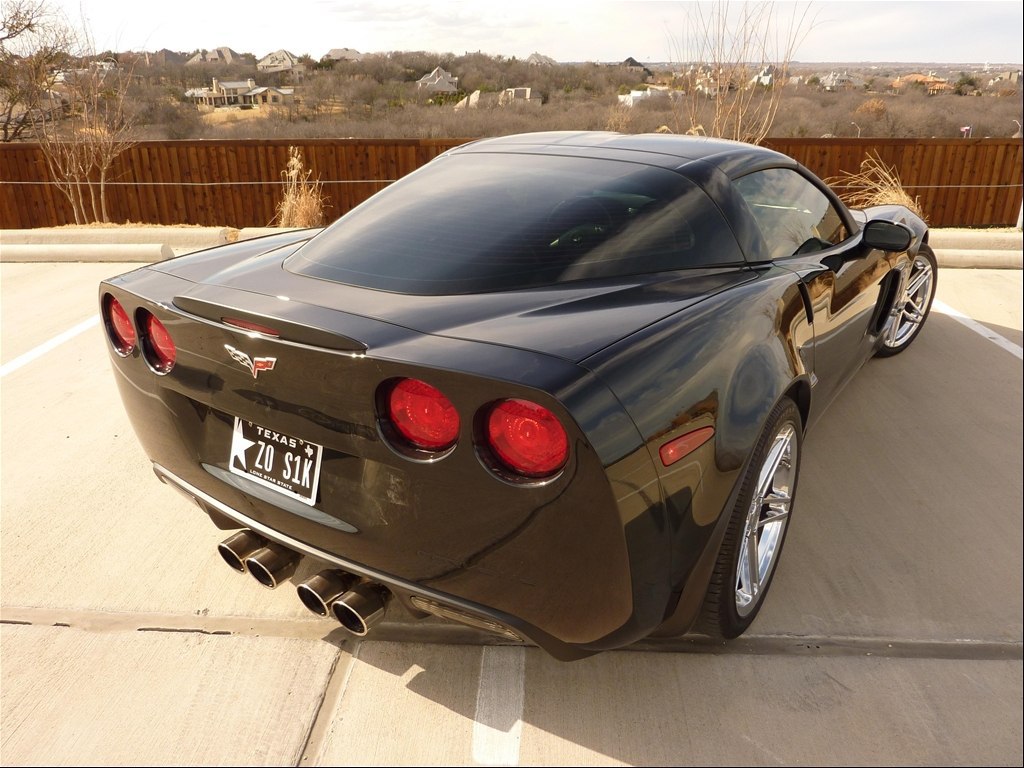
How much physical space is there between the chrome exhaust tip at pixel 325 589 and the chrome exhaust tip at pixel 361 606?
0.07ft

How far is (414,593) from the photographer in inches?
76.1

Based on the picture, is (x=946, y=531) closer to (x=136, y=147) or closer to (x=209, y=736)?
(x=209, y=736)

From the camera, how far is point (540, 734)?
82.5 inches

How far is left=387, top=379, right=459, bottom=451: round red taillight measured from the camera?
175 centimetres

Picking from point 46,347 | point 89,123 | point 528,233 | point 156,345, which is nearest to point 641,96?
point 89,123

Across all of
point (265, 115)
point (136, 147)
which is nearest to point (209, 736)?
point (136, 147)

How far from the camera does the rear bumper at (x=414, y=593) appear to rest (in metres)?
1.86

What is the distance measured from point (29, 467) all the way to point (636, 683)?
289cm

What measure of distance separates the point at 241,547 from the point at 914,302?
4263 mm

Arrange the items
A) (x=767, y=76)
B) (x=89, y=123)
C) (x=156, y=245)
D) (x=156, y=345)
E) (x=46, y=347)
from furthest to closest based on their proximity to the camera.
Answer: (x=89, y=123) < (x=767, y=76) < (x=156, y=245) < (x=46, y=347) < (x=156, y=345)

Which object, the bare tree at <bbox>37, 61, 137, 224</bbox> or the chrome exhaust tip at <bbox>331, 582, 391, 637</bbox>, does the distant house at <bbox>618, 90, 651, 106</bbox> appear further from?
the chrome exhaust tip at <bbox>331, 582, 391, 637</bbox>

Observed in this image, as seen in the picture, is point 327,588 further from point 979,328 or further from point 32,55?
point 32,55

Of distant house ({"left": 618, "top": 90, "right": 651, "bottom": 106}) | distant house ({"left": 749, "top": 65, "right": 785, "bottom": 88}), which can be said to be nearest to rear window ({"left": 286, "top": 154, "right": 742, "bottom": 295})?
distant house ({"left": 749, "top": 65, "right": 785, "bottom": 88})

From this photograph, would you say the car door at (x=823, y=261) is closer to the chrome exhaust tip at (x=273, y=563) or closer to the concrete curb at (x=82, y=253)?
the chrome exhaust tip at (x=273, y=563)
